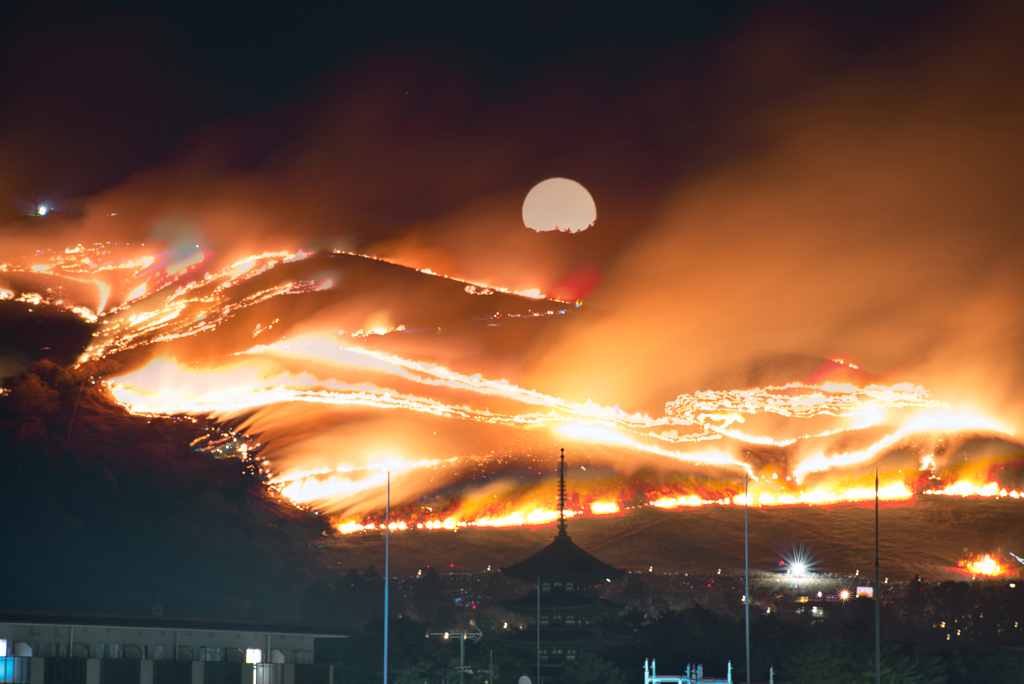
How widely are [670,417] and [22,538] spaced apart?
7939 centimetres

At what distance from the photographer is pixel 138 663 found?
2265 inches

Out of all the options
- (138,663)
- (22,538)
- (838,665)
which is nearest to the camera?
(138,663)

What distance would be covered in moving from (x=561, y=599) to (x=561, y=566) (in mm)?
3283

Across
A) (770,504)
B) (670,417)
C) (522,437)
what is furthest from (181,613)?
(770,504)

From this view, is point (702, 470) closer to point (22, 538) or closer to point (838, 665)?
point (838, 665)

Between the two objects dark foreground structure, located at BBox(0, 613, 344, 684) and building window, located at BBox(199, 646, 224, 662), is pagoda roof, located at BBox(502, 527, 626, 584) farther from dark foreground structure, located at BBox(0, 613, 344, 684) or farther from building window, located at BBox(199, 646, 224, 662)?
building window, located at BBox(199, 646, 224, 662)

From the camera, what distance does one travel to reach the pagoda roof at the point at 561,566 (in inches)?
3900

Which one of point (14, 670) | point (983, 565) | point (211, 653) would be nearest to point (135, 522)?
point (211, 653)

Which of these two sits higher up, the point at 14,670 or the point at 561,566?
the point at 561,566

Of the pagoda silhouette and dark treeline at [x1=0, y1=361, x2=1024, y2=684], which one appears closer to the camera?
the pagoda silhouette

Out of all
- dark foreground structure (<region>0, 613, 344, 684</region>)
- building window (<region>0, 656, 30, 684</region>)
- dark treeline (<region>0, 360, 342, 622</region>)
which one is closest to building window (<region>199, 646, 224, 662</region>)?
dark foreground structure (<region>0, 613, 344, 684</region>)

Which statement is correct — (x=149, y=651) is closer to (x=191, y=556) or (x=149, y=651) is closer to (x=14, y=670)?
(x=14, y=670)

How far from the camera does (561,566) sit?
99562 mm

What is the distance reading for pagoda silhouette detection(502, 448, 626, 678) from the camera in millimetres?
98688
